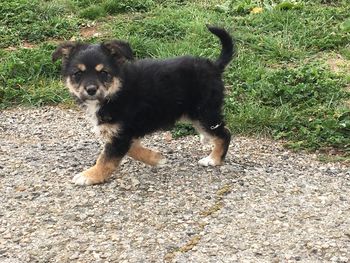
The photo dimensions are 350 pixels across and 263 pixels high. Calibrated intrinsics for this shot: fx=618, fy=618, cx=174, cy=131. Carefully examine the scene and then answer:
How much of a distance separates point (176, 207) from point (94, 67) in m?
1.37

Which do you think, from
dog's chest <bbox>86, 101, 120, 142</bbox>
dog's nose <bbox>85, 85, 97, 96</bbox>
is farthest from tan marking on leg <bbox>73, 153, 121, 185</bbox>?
dog's nose <bbox>85, 85, 97, 96</bbox>

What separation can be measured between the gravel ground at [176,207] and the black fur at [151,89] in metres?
0.42

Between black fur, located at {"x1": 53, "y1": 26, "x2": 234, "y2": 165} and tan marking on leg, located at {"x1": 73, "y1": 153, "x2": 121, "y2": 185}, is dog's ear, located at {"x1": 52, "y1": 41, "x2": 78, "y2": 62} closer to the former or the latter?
black fur, located at {"x1": 53, "y1": 26, "x2": 234, "y2": 165}

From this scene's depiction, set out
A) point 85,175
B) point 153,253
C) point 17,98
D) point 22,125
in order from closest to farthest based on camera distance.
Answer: point 153,253
point 85,175
point 22,125
point 17,98

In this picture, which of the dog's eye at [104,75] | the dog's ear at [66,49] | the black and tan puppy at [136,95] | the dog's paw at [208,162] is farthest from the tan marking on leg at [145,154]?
the dog's ear at [66,49]

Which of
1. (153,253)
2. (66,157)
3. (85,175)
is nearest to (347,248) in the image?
(153,253)

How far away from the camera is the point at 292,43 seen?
8508 mm

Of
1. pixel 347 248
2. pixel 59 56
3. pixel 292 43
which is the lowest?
pixel 292 43

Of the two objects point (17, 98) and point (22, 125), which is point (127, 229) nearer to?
point (22, 125)

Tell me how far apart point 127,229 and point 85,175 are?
92cm

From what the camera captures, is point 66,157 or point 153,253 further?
point 66,157

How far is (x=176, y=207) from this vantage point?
16.5ft

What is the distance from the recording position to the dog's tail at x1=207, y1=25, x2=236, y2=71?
19.3ft

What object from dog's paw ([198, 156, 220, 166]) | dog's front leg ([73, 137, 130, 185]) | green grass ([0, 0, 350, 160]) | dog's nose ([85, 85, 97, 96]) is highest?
dog's nose ([85, 85, 97, 96])
